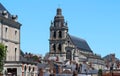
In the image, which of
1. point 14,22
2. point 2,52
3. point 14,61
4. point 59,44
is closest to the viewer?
point 2,52

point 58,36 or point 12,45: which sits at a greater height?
point 58,36

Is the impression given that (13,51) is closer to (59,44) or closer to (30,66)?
(30,66)

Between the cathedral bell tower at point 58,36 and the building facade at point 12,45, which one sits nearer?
the building facade at point 12,45

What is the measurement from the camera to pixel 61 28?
7795 inches

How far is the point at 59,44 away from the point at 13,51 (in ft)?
393

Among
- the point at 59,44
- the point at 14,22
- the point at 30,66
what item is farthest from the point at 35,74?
the point at 59,44

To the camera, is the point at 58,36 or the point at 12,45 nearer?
the point at 12,45

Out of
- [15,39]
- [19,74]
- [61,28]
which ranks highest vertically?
[61,28]

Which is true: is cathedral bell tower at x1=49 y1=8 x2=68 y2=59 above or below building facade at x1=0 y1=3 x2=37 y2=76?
above

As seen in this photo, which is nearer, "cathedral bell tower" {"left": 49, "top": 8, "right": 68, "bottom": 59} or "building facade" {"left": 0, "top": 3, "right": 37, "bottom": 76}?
"building facade" {"left": 0, "top": 3, "right": 37, "bottom": 76}

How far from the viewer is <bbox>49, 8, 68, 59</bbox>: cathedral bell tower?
197000 millimetres

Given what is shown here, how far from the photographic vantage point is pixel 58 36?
197m

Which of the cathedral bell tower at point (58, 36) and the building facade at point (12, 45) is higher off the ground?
the cathedral bell tower at point (58, 36)

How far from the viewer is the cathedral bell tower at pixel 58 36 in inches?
7756
